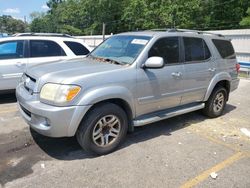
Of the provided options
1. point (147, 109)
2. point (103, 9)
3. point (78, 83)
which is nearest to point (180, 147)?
point (147, 109)

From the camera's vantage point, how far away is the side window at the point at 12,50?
6.99 meters

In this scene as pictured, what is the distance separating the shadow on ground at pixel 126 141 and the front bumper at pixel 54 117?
21.5 inches

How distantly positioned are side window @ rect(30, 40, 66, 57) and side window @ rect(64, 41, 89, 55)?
12.3 inches

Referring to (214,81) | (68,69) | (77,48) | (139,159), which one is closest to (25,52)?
(77,48)

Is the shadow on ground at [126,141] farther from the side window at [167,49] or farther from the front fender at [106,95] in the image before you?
the side window at [167,49]

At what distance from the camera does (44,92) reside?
3.95 m

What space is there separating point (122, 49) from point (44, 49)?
11.0ft

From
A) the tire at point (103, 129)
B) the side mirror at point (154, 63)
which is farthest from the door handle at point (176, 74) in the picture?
the tire at point (103, 129)

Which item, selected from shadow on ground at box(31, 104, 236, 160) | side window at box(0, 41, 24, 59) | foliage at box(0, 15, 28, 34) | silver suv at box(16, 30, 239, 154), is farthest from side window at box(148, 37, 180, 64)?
foliage at box(0, 15, 28, 34)

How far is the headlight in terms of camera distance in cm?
381

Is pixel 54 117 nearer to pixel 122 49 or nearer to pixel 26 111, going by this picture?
pixel 26 111

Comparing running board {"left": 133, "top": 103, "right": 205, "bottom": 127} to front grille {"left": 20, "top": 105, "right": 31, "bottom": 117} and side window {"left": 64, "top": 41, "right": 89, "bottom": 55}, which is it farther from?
side window {"left": 64, "top": 41, "right": 89, "bottom": 55}

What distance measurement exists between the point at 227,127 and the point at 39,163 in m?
3.87

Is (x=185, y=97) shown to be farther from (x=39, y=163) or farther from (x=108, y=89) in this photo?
(x=39, y=163)
